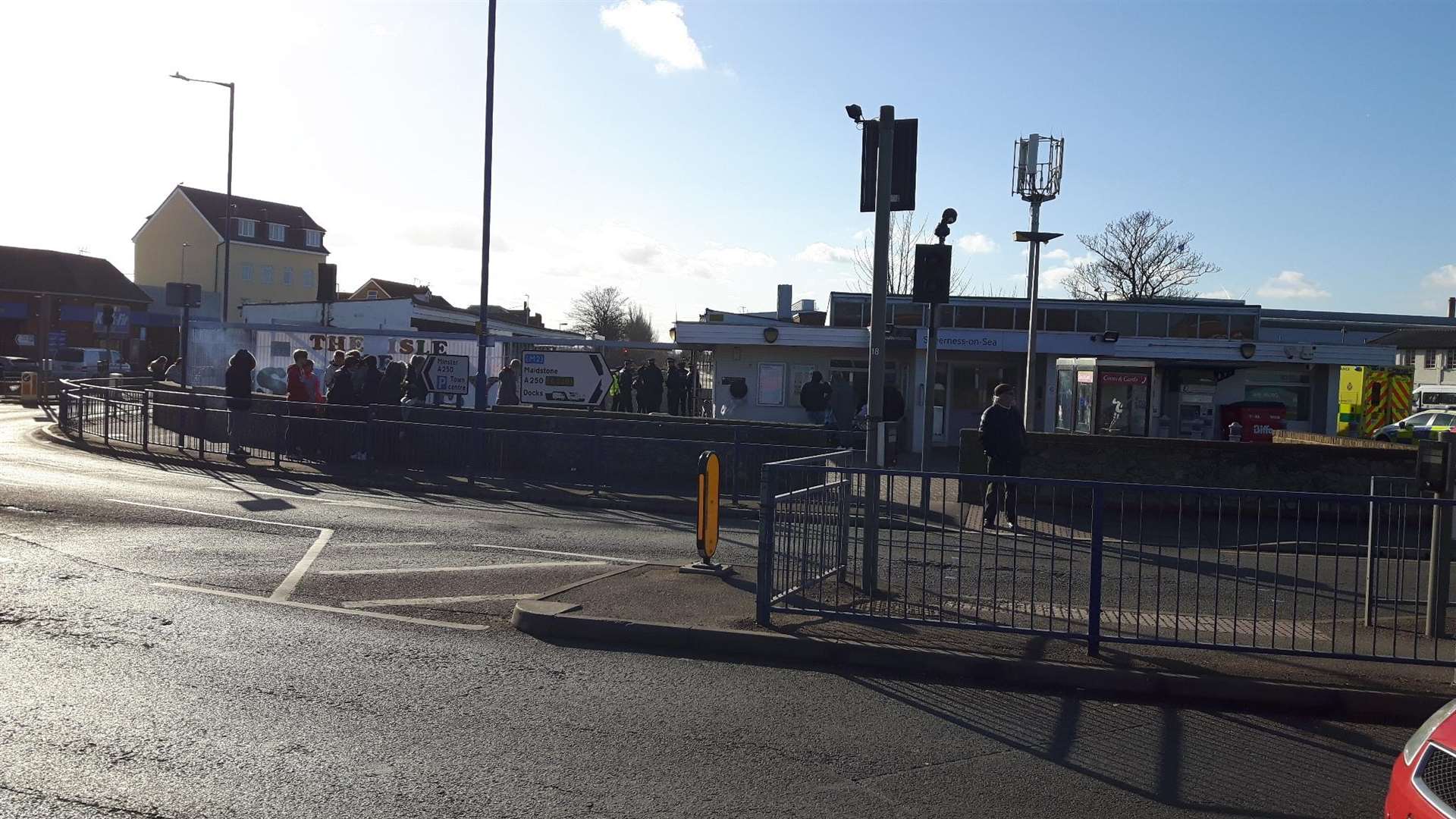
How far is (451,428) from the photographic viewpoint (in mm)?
18062

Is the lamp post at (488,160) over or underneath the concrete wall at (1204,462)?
over

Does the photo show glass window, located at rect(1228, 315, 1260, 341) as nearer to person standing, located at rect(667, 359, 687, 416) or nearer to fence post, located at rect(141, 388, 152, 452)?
person standing, located at rect(667, 359, 687, 416)

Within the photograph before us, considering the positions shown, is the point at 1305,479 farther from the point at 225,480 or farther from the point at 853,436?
the point at 225,480

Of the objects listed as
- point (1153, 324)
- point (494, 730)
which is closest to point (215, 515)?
point (494, 730)

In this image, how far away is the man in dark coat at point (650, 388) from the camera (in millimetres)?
27016

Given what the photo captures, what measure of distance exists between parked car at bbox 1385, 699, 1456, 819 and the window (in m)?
26.5

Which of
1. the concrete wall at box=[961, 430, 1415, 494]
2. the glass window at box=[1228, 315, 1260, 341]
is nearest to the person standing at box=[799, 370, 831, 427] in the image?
the concrete wall at box=[961, 430, 1415, 494]

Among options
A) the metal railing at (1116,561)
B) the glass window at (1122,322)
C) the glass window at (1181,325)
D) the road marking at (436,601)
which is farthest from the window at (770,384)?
the road marking at (436,601)

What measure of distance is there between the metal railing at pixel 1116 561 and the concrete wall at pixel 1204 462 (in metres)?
7.31

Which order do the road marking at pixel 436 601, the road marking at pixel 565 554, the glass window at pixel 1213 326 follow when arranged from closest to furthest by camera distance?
the road marking at pixel 436 601
the road marking at pixel 565 554
the glass window at pixel 1213 326

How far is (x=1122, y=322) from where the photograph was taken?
117 feet

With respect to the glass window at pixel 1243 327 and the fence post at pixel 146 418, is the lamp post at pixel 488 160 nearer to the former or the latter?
the fence post at pixel 146 418

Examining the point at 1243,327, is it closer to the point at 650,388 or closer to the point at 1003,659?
the point at 650,388

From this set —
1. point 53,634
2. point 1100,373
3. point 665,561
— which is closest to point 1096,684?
point 665,561
